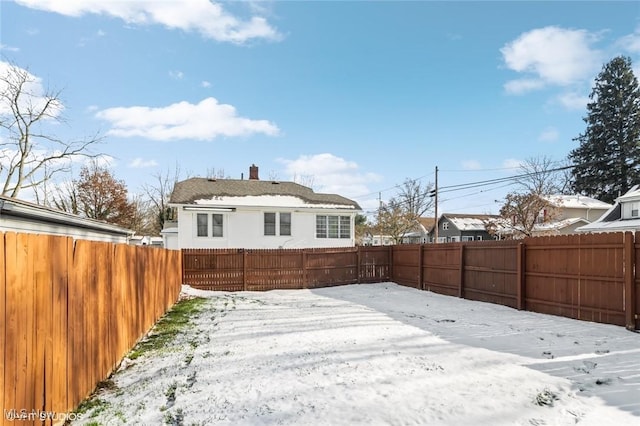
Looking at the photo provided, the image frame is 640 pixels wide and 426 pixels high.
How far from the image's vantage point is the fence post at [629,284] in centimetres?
696

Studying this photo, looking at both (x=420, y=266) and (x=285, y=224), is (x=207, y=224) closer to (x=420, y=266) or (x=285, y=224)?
(x=285, y=224)

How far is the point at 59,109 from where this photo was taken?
22.9 meters

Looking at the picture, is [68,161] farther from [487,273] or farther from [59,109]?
[487,273]

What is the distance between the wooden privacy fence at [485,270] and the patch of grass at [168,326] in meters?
3.47

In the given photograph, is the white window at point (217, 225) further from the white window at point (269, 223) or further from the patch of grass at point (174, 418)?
the patch of grass at point (174, 418)

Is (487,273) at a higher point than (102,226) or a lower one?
lower

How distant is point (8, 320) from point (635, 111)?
1894 inches

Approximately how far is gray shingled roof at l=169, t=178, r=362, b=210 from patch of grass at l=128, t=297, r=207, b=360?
8994 mm

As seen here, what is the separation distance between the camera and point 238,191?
22188mm

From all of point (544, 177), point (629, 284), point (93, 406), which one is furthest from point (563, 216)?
point (93, 406)

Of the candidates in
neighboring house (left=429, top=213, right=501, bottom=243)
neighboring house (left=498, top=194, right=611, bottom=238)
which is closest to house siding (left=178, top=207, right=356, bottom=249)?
neighboring house (left=498, top=194, right=611, bottom=238)

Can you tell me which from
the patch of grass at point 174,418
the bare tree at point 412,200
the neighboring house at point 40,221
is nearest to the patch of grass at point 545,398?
the patch of grass at point 174,418

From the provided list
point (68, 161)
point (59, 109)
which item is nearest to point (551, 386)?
point (59, 109)

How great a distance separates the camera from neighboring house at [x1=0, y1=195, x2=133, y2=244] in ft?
22.9
